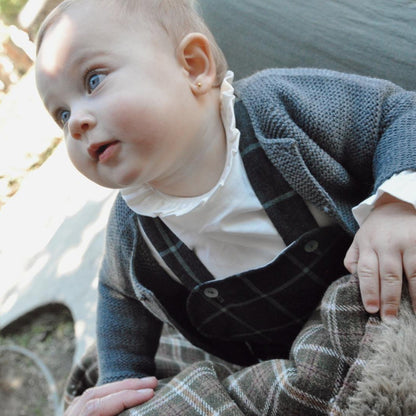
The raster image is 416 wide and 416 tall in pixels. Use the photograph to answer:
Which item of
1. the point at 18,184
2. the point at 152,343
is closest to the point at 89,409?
the point at 152,343

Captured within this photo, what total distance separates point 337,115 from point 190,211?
0.95 feet

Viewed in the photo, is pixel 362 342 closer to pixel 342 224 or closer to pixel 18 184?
pixel 342 224

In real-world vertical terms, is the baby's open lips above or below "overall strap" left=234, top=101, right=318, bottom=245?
above

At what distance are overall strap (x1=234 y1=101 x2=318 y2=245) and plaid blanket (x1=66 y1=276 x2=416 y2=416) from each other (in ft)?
0.49

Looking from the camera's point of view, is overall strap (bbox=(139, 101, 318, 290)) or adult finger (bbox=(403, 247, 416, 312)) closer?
adult finger (bbox=(403, 247, 416, 312))

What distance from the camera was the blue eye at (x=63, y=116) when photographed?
76cm

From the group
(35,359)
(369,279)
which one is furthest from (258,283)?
(35,359)

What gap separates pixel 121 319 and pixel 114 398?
0.23 meters

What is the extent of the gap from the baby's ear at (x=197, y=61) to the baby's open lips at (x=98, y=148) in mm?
169

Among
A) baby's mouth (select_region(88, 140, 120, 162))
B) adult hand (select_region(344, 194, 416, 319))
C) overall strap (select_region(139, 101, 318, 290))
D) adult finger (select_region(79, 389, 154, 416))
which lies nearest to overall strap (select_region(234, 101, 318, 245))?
overall strap (select_region(139, 101, 318, 290))

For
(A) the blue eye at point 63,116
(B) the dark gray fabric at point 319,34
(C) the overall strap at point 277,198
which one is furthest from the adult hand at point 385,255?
(A) the blue eye at point 63,116

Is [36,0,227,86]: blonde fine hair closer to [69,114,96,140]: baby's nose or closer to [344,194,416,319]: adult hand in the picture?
[69,114,96,140]: baby's nose

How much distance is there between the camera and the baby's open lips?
700 millimetres

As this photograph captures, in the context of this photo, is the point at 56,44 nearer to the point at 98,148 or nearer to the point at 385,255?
the point at 98,148
